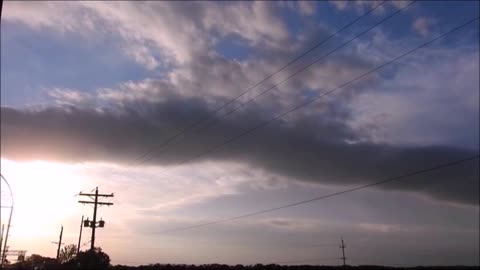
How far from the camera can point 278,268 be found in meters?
67.5

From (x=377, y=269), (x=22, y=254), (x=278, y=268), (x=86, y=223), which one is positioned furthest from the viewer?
(x=22, y=254)


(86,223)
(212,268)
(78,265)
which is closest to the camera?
(86,223)

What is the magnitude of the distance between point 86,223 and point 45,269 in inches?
859

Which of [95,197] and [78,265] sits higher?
[95,197]

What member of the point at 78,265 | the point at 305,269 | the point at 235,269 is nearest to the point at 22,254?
the point at 78,265

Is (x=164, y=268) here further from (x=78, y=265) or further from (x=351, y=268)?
(x=351, y=268)

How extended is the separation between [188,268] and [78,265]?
1506 centimetres

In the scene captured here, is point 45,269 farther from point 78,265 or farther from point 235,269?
point 235,269

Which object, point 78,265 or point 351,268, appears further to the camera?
point 351,268

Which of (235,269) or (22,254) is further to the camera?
(22,254)

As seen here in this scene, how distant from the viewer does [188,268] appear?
67.6m

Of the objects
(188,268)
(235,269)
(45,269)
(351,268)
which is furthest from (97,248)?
(351,268)

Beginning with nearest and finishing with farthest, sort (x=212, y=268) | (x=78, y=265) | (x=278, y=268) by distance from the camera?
(x=78, y=265)
(x=278, y=268)
(x=212, y=268)

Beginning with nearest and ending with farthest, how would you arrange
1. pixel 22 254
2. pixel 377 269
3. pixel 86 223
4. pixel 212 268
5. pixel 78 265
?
pixel 86 223, pixel 78 265, pixel 212 268, pixel 377 269, pixel 22 254
